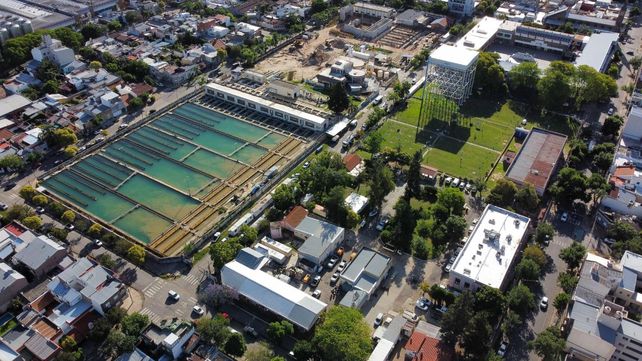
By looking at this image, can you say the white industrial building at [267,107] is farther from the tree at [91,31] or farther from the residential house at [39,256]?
the residential house at [39,256]

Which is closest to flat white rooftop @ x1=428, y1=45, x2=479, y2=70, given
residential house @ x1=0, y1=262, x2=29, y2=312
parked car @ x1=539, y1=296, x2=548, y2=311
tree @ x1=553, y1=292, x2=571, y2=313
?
parked car @ x1=539, y1=296, x2=548, y2=311

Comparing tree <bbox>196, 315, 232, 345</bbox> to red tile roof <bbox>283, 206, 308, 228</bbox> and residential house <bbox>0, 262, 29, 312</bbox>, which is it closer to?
red tile roof <bbox>283, 206, 308, 228</bbox>

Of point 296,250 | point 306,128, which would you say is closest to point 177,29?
point 306,128

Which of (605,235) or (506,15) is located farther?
(506,15)

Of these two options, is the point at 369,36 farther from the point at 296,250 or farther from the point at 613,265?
the point at 613,265

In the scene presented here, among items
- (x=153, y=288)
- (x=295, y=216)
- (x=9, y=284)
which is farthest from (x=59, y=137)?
(x=295, y=216)

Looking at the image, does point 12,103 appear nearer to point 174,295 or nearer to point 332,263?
point 174,295
